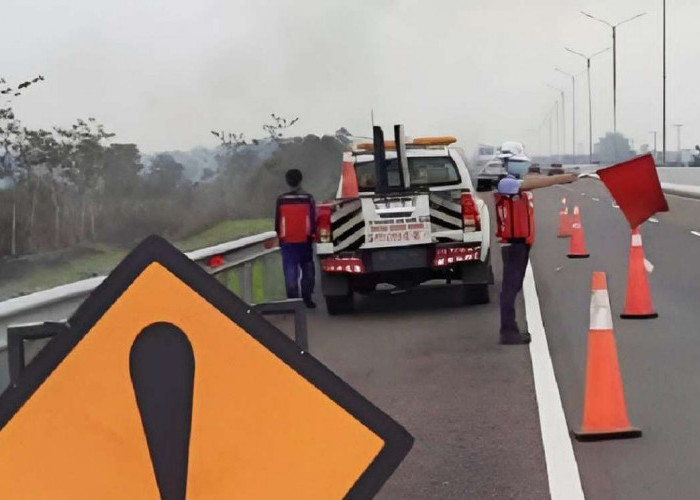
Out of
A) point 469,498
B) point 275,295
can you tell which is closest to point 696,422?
point 469,498

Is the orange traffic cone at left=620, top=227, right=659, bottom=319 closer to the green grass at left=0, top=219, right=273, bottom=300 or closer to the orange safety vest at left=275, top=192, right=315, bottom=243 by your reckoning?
the orange safety vest at left=275, top=192, right=315, bottom=243

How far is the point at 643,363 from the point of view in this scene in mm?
10758

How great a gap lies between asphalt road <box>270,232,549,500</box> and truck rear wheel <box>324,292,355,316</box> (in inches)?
5.5

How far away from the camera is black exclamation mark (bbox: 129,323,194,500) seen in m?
2.47

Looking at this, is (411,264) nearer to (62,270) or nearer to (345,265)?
(345,265)

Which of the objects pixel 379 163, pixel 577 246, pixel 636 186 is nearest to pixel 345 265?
pixel 379 163

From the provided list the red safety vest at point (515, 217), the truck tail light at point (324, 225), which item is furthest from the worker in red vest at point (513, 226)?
the truck tail light at point (324, 225)

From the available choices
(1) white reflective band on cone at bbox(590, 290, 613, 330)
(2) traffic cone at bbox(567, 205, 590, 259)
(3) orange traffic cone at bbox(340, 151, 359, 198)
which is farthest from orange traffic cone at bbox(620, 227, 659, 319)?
(2) traffic cone at bbox(567, 205, 590, 259)

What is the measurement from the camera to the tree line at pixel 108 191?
13.6 m

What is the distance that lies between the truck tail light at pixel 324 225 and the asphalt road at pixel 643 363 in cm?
270

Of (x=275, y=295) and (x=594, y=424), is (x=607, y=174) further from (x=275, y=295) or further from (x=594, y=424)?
(x=275, y=295)

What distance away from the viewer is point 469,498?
259 inches

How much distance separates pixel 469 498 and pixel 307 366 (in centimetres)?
427

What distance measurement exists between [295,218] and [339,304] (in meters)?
1.20
